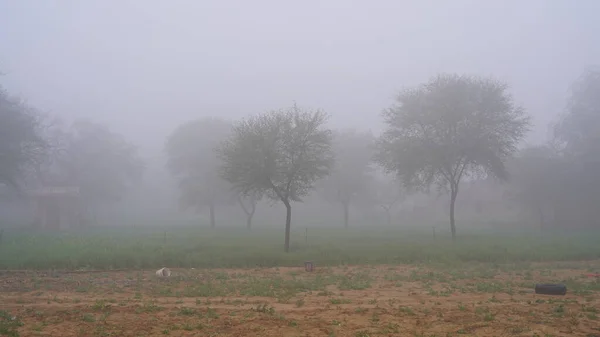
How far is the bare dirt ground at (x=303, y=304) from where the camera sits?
38.3ft

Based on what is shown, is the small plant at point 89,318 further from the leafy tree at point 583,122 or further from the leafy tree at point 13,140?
the leafy tree at point 583,122

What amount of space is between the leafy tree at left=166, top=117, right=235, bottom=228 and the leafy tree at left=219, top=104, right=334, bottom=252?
2356 cm

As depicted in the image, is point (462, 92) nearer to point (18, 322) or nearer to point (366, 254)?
point (366, 254)

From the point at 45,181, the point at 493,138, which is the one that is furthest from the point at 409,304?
the point at 45,181

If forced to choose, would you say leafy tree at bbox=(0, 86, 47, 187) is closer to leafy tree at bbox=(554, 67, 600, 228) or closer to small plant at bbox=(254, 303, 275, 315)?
small plant at bbox=(254, 303, 275, 315)

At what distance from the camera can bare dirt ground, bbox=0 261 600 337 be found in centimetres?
1168

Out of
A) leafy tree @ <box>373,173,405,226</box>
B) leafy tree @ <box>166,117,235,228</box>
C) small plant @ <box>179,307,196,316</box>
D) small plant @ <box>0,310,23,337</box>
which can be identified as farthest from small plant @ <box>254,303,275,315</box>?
leafy tree @ <box>373,173,405,226</box>

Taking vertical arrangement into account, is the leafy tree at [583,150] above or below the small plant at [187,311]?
above

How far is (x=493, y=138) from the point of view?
37.2 metres

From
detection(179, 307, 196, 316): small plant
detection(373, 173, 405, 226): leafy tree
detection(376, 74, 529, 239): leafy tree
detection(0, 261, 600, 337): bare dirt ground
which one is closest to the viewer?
detection(0, 261, 600, 337): bare dirt ground

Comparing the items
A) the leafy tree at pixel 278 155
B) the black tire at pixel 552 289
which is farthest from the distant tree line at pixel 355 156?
the black tire at pixel 552 289

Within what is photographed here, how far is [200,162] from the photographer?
60.4 meters

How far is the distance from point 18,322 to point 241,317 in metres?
5.51

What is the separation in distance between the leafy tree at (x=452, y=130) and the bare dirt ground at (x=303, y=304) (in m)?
16.4
